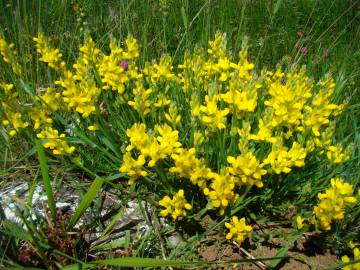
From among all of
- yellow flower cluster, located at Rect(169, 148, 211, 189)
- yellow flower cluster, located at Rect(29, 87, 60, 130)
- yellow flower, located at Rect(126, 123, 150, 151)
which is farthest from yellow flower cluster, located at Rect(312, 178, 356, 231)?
yellow flower cluster, located at Rect(29, 87, 60, 130)

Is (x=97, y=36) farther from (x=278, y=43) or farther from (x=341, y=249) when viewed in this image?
(x=341, y=249)

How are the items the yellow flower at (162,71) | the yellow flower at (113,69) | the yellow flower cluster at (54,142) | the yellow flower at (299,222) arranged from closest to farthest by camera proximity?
the yellow flower at (299,222) < the yellow flower cluster at (54,142) < the yellow flower at (113,69) < the yellow flower at (162,71)

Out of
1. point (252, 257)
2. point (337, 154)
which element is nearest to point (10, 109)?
point (252, 257)

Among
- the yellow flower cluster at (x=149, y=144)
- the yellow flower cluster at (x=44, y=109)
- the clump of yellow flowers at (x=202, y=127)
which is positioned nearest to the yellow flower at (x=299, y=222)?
the clump of yellow flowers at (x=202, y=127)

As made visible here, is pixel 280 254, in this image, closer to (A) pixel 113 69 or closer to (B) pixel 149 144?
(B) pixel 149 144

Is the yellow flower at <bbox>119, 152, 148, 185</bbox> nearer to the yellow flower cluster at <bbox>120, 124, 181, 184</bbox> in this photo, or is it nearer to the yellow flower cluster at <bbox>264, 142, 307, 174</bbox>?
the yellow flower cluster at <bbox>120, 124, 181, 184</bbox>

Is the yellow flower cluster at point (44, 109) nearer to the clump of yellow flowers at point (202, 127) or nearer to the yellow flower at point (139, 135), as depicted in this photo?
the clump of yellow flowers at point (202, 127)

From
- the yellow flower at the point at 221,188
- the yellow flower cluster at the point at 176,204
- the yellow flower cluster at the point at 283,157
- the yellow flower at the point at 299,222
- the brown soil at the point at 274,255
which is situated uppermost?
the yellow flower cluster at the point at 283,157

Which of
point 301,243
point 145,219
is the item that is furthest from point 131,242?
point 301,243
